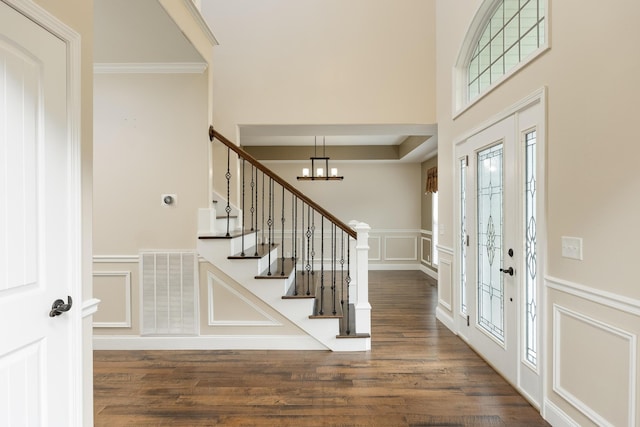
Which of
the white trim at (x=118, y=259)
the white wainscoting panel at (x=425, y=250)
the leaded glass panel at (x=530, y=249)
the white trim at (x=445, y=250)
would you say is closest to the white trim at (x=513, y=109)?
the leaded glass panel at (x=530, y=249)

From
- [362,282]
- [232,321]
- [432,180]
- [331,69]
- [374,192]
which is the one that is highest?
[331,69]

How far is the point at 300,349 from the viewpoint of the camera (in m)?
3.40

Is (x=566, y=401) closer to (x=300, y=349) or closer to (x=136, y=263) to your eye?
(x=300, y=349)

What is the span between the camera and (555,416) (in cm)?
218

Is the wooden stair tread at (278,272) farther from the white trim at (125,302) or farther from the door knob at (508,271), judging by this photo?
the door knob at (508,271)

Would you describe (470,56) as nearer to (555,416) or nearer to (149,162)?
(555,416)

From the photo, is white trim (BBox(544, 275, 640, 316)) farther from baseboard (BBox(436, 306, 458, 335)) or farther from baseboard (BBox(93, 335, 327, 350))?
baseboard (BBox(93, 335, 327, 350))

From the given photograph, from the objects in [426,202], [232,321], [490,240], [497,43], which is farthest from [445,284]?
[426,202]

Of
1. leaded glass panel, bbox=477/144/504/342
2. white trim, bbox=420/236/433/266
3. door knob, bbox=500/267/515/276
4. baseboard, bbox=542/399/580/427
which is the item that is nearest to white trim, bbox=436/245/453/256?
leaded glass panel, bbox=477/144/504/342

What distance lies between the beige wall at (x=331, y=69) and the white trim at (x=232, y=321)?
1.93 metres

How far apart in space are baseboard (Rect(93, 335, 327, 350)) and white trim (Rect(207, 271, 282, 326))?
0.42ft

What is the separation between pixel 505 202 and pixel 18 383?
123 inches

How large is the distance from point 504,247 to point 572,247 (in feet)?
2.68

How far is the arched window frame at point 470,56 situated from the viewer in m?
2.34
